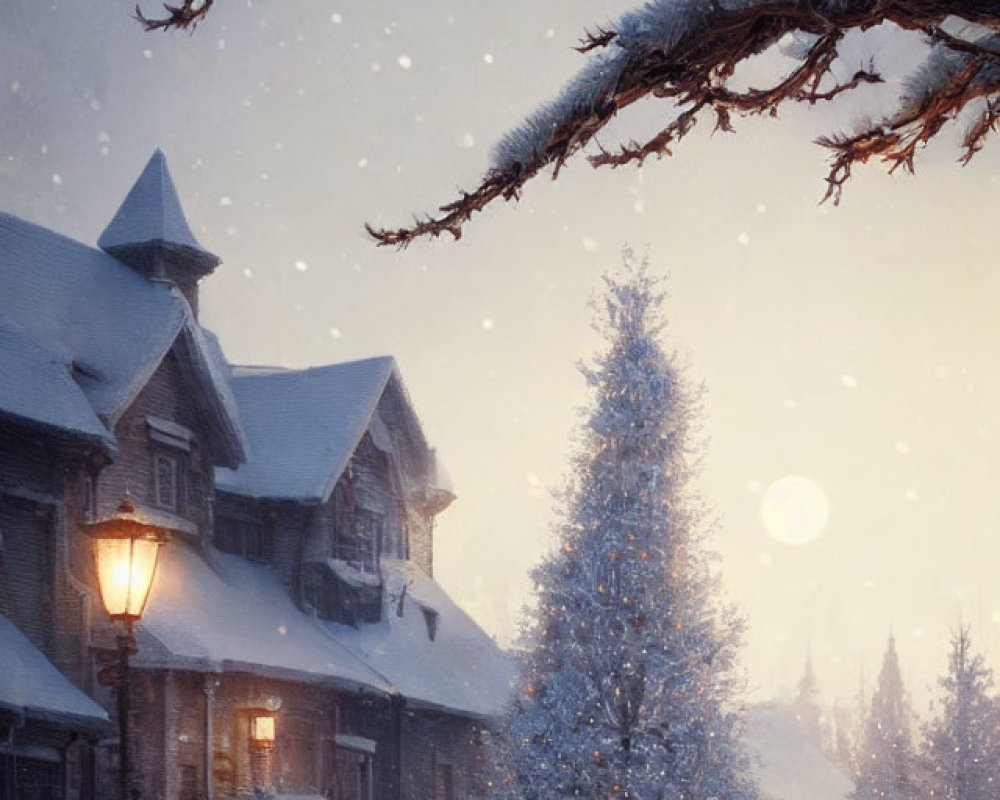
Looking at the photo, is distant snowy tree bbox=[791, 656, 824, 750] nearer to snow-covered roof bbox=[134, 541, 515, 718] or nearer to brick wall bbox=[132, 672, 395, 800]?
snow-covered roof bbox=[134, 541, 515, 718]

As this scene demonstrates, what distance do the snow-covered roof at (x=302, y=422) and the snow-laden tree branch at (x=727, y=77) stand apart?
22054mm

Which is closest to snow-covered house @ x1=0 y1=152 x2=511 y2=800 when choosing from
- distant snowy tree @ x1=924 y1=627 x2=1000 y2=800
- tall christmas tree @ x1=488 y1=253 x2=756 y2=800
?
tall christmas tree @ x1=488 y1=253 x2=756 y2=800

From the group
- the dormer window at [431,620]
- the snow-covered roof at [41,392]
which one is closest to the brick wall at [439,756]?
the dormer window at [431,620]

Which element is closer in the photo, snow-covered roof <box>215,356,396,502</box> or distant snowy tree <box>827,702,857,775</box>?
snow-covered roof <box>215,356,396,502</box>

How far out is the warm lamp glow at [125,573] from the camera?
35.4ft

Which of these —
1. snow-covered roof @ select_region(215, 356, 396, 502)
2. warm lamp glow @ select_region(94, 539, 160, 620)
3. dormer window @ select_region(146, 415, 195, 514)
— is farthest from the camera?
snow-covered roof @ select_region(215, 356, 396, 502)

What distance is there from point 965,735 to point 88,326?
26.2 m

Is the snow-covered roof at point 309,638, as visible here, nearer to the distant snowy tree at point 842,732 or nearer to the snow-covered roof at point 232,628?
the snow-covered roof at point 232,628

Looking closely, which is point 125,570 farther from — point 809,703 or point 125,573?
point 809,703

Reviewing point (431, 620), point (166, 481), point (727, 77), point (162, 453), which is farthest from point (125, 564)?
point (431, 620)

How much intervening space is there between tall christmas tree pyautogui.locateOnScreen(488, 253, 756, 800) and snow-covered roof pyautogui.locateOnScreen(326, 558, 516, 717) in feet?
7.21

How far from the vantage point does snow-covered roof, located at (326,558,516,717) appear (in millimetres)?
26672

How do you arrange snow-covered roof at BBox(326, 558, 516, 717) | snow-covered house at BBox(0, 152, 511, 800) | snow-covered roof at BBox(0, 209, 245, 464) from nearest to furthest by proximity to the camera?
snow-covered house at BBox(0, 152, 511, 800) < snow-covered roof at BBox(0, 209, 245, 464) < snow-covered roof at BBox(326, 558, 516, 717)

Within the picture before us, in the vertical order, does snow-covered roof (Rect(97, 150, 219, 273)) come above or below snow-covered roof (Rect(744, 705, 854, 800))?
above
